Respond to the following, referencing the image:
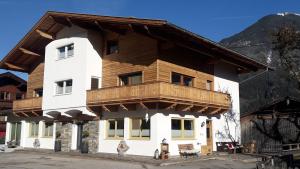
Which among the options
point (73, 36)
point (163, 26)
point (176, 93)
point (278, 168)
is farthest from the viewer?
point (73, 36)

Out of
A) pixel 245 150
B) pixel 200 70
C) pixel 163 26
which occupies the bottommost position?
pixel 245 150

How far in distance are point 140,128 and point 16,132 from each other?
1704cm

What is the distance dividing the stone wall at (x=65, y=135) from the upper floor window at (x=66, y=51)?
17.8 feet

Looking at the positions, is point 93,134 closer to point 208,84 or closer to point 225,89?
point 208,84

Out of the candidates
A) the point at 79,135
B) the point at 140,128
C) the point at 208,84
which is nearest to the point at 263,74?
the point at 208,84

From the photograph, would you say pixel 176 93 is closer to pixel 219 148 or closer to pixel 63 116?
pixel 219 148

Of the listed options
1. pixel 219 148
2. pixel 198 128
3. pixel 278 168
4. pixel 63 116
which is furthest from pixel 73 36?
pixel 278 168

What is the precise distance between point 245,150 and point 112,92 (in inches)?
438

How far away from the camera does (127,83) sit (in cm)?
2592

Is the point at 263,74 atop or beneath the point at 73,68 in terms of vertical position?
atop

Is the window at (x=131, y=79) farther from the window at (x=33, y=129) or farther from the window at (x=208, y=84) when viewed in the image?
the window at (x=33, y=129)

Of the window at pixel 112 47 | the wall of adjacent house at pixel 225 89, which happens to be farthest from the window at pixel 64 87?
the wall of adjacent house at pixel 225 89

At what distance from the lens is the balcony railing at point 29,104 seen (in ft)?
103

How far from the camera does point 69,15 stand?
27.1 meters
